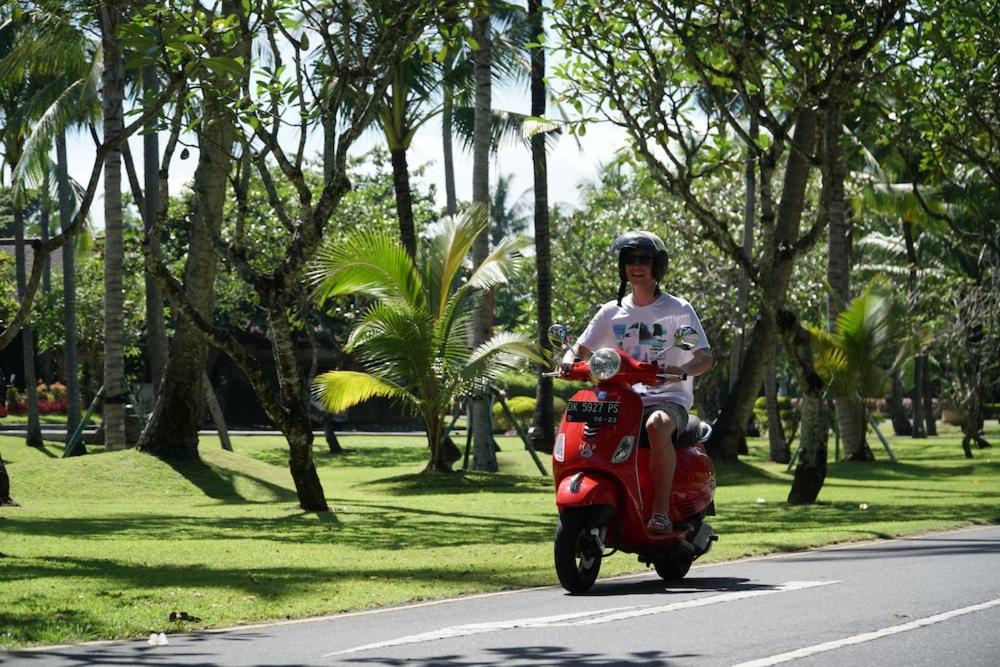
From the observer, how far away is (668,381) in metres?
8.70

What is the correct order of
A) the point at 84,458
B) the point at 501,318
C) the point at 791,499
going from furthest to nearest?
1. the point at 501,318
2. the point at 84,458
3. the point at 791,499

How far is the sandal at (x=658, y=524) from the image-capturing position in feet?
29.0

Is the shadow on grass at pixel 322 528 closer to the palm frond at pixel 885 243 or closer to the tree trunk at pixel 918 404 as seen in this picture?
the tree trunk at pixel 918 404

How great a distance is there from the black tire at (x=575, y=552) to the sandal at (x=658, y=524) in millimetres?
357

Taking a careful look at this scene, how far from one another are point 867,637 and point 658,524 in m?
2.26

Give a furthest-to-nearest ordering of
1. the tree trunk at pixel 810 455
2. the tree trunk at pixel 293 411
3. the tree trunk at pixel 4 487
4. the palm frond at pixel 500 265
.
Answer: the palm frond at pixel 500 265 < the tree trunk at pixel 810 455 < the tree trunk at pixel 4 487 < the tree trunk at pixel 293 411

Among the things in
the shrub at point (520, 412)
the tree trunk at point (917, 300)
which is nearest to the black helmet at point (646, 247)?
the tree trunk at point (917, 300)

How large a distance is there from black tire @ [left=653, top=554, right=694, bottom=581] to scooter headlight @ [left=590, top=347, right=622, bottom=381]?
4.97 feet

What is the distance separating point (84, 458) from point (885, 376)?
14.0m

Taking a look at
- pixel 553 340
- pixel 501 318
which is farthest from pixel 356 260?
pixel 501 318

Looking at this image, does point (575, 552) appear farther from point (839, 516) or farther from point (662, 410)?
point (839, 516)

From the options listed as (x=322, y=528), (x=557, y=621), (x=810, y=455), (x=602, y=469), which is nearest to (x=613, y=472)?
(x=602, y=469)

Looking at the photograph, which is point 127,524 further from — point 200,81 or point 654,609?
point 654,609

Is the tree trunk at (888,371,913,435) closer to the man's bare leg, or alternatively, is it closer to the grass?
the grass
